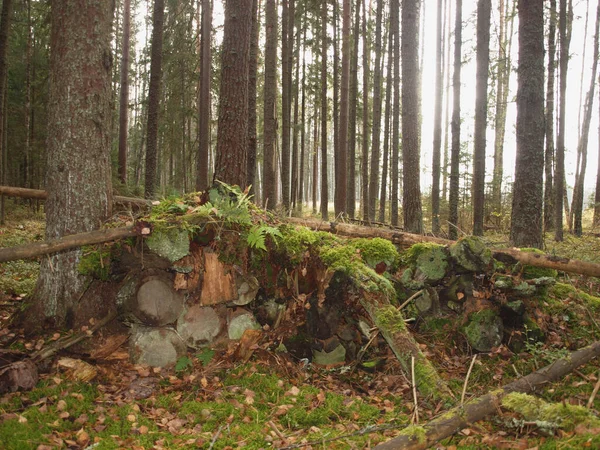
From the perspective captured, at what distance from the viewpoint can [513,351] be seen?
4.59 meters

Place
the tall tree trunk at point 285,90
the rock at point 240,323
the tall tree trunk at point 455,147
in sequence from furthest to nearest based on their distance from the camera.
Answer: the tall tree trunk at point 285,90 < the tall tree trunk at point 455,147 < the rock at point 240,323

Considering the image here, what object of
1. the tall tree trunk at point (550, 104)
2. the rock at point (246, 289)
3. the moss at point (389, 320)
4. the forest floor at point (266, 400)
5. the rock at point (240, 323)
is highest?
the tall tree trunk at point (550, 104)

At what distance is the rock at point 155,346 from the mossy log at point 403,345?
2.18 m

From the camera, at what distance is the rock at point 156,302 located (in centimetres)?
444

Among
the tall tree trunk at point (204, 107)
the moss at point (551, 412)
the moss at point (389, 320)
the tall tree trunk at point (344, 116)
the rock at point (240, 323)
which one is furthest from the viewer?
the tall tree trunk at point (344, 116)

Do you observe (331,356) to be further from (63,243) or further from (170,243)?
(63,243)

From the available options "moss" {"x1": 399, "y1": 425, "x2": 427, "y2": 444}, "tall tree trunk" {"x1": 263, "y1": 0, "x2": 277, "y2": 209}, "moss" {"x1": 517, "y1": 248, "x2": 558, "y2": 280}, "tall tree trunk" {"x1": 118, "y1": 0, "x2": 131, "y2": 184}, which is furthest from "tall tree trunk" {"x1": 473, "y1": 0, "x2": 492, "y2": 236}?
"tall tree trunk" {"x1": 118, "y1": 0, "x2": 131, "y2": 184}

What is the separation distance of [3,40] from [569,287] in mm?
13873

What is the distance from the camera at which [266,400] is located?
3.73 meters

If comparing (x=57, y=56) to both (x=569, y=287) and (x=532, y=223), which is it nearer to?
(x=569, y=287)

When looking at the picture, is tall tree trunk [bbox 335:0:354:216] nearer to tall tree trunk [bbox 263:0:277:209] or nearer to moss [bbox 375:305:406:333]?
tall tree trunk [bbox 263:0:277:209]

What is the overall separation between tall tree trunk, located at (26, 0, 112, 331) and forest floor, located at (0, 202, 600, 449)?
21.3 inches

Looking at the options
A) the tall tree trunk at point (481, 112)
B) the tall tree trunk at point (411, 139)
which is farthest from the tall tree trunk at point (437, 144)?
the tall tree trunk at point (411, 139)

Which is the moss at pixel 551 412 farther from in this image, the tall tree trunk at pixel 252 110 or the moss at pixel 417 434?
the tall tree trunk at pixel 252 110
